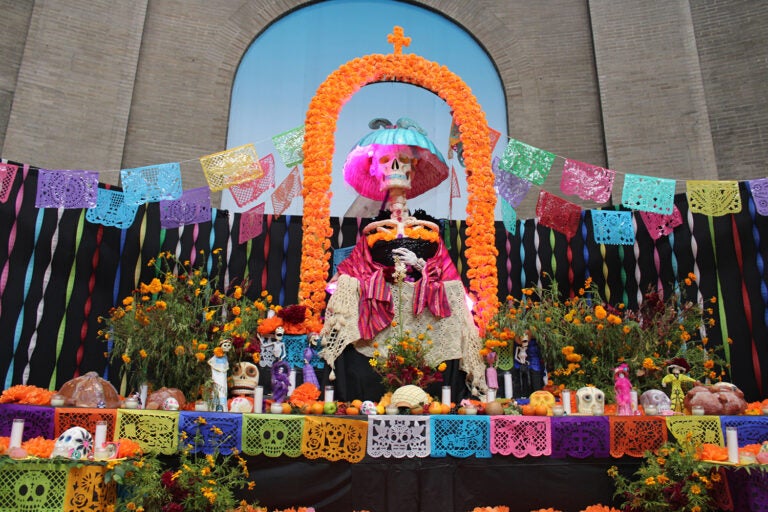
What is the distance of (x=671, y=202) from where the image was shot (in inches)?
255

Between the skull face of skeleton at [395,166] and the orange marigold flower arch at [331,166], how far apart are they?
0.58 meters

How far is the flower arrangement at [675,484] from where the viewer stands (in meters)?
3.58

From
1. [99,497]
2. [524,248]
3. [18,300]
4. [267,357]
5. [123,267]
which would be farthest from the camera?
[524,248]

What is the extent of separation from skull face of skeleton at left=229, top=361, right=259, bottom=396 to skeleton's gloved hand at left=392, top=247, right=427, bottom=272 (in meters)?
1.82

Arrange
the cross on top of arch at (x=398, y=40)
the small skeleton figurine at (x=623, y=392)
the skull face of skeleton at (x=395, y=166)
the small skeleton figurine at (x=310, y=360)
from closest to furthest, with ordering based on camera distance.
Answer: the small skeleton figurine at (x=623, y=392)
the small skeleton figurine at (x=310, y=360)
the skull face of skeleton at (x=395, y=166)
the cross on top of arch at (x=398, y=40)

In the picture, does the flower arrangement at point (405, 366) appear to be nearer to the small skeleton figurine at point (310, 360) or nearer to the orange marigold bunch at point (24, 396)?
the small skeleton figurine at point (310, 360)

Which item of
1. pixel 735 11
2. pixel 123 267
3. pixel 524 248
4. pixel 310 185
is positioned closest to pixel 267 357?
pixel 310 185

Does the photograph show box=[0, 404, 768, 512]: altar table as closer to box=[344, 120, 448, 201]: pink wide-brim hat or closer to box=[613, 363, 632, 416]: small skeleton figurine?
box=[613, 363, 632, 416]: small skeleton figurine

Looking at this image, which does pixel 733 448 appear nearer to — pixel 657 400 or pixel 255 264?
pixel 657 400

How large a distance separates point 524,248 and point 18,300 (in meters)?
5.44

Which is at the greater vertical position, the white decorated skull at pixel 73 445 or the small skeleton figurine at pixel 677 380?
the small skeleton figurine at pixel 677 380

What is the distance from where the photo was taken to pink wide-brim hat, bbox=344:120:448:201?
22.7 ft

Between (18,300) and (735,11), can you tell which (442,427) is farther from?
(735,11)

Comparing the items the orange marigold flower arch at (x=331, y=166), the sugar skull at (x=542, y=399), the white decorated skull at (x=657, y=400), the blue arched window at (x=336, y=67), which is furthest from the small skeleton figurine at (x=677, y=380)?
the blue arched window at (x=336, y=67)
